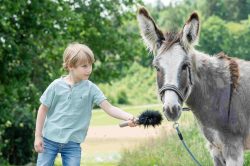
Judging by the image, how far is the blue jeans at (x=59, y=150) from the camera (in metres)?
6.12

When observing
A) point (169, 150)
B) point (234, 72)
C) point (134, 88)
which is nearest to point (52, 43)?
point (169, 150)

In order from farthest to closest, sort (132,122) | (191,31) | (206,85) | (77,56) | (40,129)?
(206,85)
(191,31)
(40,129)
(77,56)
(132,122)

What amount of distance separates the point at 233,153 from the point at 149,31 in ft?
4.80

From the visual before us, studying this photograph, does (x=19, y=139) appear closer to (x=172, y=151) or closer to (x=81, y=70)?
(x=172, y=151)

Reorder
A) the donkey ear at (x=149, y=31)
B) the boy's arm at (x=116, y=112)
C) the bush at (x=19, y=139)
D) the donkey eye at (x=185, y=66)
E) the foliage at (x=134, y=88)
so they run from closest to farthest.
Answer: the boy's arm at (x=116, y=112)
the donkey eye at (x=185, y=66)
the donkey ear at (x=149, y=31)
the bush at (x=19, y=139)
the foliage at (x=134, y=88)

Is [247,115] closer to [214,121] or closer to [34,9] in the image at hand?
[214,121]

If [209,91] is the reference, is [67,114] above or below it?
below

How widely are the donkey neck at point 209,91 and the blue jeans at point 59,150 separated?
1335 mm

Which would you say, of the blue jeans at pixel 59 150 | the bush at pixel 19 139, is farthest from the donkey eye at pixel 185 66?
the bush at pixel 19 139

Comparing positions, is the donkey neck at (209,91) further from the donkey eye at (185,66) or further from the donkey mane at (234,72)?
the donkey eye at (185,66)

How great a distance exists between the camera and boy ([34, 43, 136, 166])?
608cm

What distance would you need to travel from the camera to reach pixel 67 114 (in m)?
6.10

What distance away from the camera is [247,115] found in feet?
21.7

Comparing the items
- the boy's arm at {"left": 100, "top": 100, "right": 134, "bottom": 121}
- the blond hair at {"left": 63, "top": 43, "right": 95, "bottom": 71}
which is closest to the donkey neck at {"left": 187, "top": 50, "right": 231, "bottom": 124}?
the boy's arm at {"left": 100, "top": 100, "right": 134, "bottom": 121}
